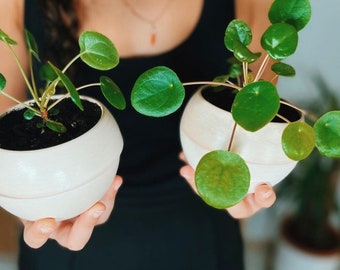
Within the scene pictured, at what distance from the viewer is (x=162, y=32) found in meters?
→ 0.97

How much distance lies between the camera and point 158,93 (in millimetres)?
501

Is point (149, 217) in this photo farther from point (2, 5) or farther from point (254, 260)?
point (254, 260)

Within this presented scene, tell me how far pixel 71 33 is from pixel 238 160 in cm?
60

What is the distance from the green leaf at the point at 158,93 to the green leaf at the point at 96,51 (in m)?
0.04

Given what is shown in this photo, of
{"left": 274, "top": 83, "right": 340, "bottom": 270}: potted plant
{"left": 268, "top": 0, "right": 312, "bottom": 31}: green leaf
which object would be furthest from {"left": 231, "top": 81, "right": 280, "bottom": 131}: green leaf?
{"left": 274, "top": 83, "right": 340, "bottom": 270}: potted plant

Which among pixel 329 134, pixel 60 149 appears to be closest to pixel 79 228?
pixel 60 149

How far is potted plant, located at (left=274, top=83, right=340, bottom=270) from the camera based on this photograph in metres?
1.58

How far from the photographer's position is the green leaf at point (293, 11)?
1.68 feet

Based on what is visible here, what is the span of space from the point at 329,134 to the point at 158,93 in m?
0.21

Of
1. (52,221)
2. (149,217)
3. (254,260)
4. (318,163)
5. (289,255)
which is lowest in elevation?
(254,260)

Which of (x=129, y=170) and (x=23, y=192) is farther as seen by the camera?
(x=129, y=170)

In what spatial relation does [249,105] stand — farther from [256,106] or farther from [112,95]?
[112,95]

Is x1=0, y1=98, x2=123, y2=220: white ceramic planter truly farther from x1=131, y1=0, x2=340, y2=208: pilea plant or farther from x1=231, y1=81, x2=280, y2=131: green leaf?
x1=231, y1=81, x2=280, y2=131: green leaf

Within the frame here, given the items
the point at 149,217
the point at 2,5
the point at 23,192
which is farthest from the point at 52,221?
the point at 2,5
